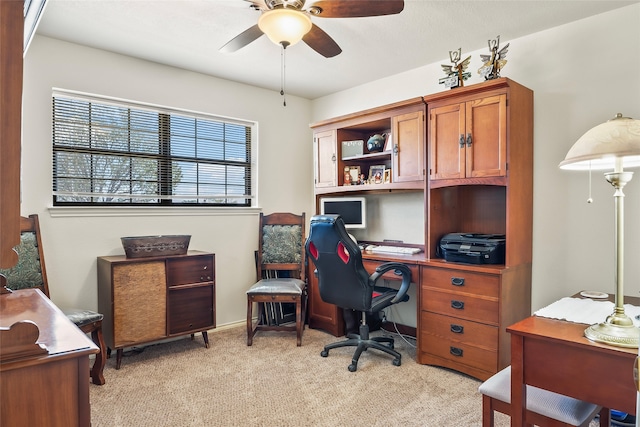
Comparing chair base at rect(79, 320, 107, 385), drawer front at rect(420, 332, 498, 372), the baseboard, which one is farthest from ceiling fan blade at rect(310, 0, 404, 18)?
the baseboard

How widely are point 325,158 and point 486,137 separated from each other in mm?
1695

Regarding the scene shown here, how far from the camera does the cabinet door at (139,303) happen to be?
9.52 feet

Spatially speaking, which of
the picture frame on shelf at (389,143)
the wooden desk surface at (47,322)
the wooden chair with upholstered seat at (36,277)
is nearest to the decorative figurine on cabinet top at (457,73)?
the picture frame on shelf at (389,143)

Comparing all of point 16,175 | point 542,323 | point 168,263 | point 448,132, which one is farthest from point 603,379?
point 168,263

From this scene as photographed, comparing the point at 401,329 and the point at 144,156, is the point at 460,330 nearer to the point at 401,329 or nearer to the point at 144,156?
the point at 401,329

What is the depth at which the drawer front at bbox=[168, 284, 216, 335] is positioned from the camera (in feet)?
10.5

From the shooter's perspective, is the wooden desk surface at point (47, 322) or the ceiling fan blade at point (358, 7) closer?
the wooden desk surface at point (47, 322)

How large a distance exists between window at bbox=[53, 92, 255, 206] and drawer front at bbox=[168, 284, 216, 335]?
92 cm

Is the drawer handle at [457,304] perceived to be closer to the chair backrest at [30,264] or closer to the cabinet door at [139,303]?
the cabinet door at [139,303]

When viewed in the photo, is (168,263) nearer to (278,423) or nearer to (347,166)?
(278,423)

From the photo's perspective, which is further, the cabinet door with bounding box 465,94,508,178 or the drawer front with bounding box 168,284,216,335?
the drawer front with bounding box 168,284,216,335

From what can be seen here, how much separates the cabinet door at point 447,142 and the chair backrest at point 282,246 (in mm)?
1495

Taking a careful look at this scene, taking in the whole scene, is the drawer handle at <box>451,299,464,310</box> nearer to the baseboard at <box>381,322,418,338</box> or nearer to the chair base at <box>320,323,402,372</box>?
the chair base at <box>320,323,402,372</box>

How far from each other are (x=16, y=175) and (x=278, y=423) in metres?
1.92
